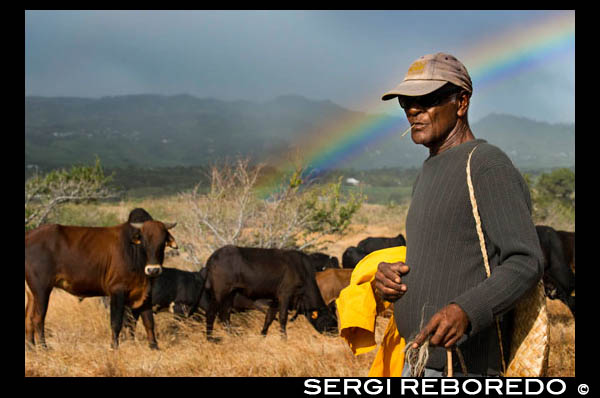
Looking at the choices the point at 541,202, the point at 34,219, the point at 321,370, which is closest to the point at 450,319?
the point at 321,370

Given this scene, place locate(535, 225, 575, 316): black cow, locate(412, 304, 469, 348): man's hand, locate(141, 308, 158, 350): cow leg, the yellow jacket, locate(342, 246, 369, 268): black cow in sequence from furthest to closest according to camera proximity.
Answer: locate(342, 246, 369, 268): black cow → locate(535, 225, 575, 316): black cow → locate(141, 308, 158, 350): cow leg → the yellow jacket → locate(412, 304, 469, 348): man's hand

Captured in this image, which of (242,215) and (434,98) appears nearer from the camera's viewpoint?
(434,98)

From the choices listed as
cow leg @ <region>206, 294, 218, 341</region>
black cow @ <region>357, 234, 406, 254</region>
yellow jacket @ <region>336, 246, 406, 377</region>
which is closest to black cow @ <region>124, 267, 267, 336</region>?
cow leg @ <region>206, 294, 218, 341</region>

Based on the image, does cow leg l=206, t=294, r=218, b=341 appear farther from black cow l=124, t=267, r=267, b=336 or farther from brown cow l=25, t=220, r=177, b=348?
brown cow l=25, t=220, r=177, b=348

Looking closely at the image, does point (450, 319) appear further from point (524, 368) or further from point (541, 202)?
point (541, 202)

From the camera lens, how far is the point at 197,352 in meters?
8.70

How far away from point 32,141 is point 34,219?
15125cm

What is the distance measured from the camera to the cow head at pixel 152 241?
954 centimetres

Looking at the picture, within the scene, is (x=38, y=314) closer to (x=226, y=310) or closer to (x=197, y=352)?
(x=197, y=352)

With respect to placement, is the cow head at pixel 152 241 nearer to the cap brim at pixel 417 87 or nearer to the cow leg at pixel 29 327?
the cow leg at pixel 29 327

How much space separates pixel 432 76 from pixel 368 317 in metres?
1.12

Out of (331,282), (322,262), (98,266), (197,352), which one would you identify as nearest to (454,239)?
(197,352)

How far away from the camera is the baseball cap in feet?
9.16

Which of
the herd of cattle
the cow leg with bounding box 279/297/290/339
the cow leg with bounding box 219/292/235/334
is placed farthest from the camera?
the cow leg with bounding box 219/292/235/334
